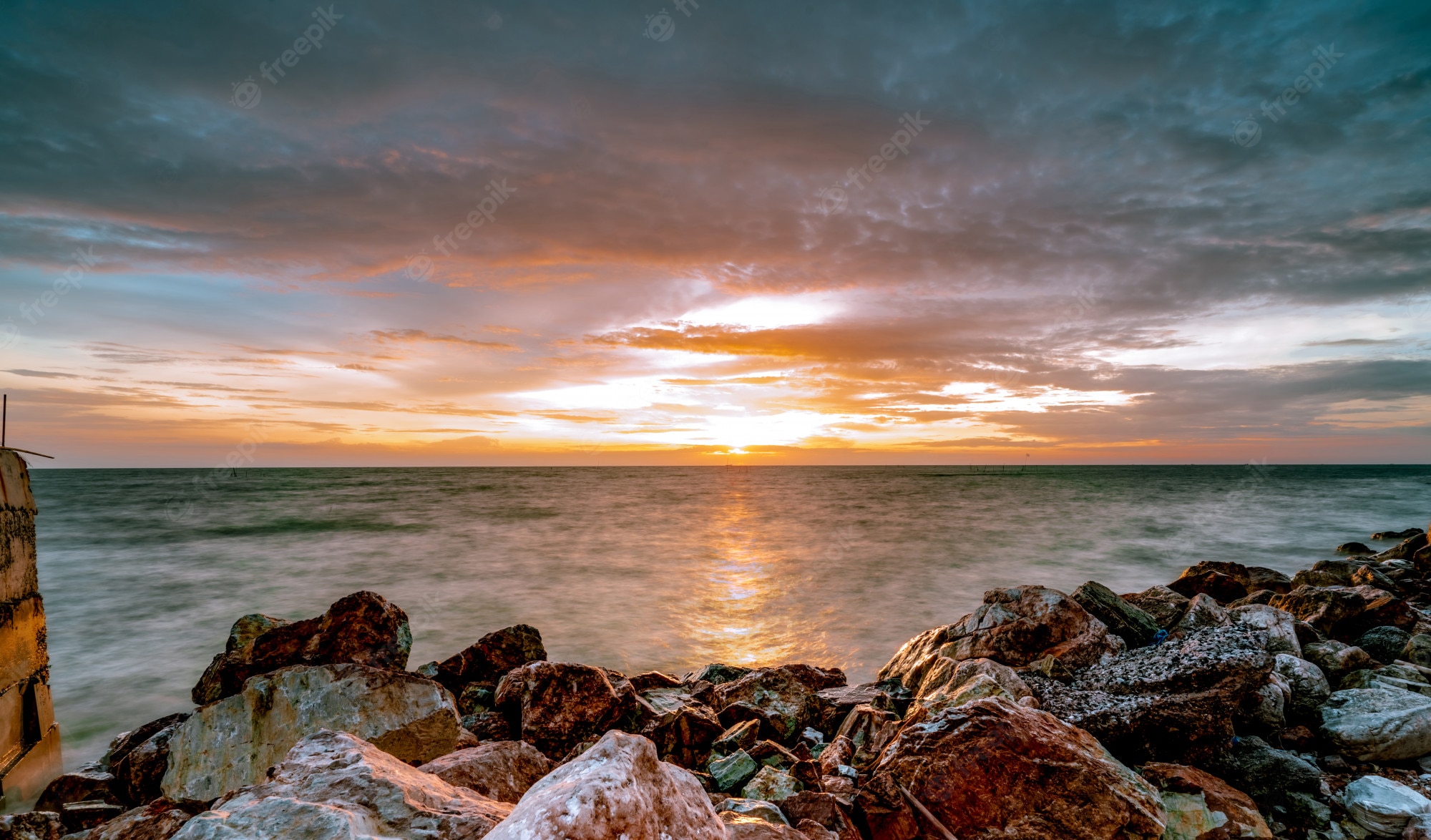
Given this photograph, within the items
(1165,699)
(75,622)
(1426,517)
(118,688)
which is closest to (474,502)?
(75,622)

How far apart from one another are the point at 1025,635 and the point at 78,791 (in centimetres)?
813

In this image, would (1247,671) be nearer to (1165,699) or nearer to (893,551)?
(1165,699)

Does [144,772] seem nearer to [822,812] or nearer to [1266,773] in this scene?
[822,812]

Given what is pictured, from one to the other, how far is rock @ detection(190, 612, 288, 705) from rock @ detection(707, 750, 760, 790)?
3.88 metres

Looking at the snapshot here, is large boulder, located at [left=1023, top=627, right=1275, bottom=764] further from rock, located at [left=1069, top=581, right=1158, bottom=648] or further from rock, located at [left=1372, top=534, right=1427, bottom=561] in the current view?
rock, located at [left=1372, top=534, right=1427, bottom=561]

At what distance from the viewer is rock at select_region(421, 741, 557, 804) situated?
3547 millimetres

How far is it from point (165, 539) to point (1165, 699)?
104 ft

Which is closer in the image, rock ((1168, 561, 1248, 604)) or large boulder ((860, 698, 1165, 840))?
large boulder ((860, 698, 1165, 840))

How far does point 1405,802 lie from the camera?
12.2ft

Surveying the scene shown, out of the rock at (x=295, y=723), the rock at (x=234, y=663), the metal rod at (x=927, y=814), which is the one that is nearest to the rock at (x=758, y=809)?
the metal rod at (x=927, y=814)

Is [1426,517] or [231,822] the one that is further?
[1426,517]

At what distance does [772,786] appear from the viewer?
4.11 metres

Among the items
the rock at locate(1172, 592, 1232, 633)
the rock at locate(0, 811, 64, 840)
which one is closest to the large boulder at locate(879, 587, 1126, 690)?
the rock at locate(1172, 592, 1232, 633)

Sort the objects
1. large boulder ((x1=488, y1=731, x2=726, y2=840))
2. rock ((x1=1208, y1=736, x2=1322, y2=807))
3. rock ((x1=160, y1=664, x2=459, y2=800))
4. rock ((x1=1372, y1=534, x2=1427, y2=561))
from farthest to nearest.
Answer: rock ((x1=1372, y1=534, x2=1427, y2=561))
rock ((x1=160, y1=664, x2=459, y2=800))
rock ((x1=1208, y1=736, x2=1322, y2=807))
large boulder ((x1=488, y1=731, x2=726, y2=840))
